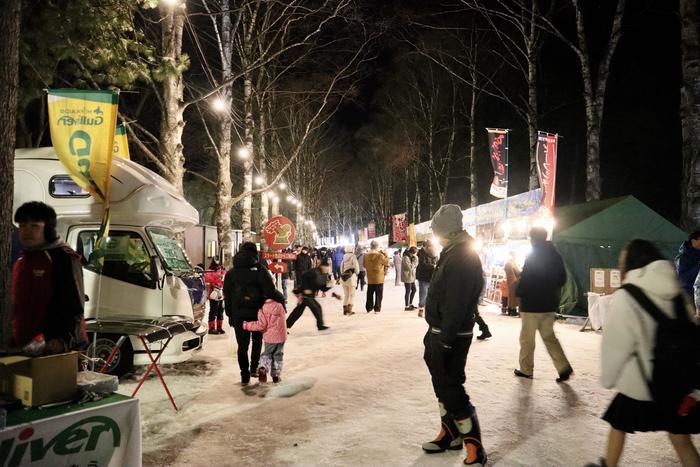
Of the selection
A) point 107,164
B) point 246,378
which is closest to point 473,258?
point 246,378

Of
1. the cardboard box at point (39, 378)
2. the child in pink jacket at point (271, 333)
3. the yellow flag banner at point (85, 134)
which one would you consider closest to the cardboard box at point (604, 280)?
the child in pink jacket at point (271, 333)

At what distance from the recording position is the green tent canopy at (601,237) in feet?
36.3

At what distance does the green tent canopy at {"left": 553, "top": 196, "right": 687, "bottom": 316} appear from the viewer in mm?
11078

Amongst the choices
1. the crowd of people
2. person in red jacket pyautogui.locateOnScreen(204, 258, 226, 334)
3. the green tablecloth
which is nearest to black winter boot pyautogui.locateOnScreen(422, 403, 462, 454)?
the crowd of people

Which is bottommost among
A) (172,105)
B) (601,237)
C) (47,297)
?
(47,297)

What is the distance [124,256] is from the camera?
6.98 meters

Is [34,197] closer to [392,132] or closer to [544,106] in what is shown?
[544,106]

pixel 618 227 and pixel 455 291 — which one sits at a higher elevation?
pixel 618 227

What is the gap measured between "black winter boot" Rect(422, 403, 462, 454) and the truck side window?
4.69m

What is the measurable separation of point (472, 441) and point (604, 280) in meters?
7.70

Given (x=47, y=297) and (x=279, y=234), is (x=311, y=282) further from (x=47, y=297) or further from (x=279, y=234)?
(x=47, y=297)

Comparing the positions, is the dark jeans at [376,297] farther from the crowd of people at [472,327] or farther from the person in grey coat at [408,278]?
the crowd of people at [472,327]

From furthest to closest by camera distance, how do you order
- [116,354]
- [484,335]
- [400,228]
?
[400,228] → [484,335] → [116,354]

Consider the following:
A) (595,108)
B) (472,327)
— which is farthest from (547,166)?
(472,327)
